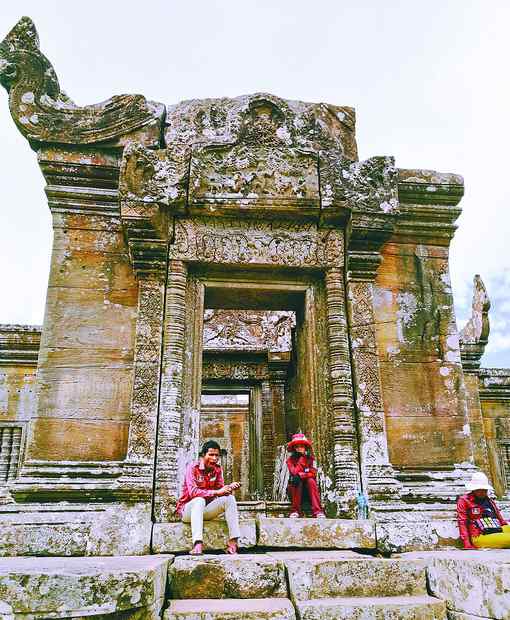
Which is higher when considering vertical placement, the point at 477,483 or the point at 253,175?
the point at 253,175

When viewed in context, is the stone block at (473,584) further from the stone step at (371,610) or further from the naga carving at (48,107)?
the naga carving at (48,107)

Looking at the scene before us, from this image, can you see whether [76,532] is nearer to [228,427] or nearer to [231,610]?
[231,610]

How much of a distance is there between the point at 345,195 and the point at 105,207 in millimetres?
2704

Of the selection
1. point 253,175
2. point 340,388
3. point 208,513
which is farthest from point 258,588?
point 253,175

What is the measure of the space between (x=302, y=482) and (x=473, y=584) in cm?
279

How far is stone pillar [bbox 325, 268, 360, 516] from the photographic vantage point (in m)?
5.30

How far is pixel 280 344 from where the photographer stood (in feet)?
34.6

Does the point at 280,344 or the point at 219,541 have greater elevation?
the point at 280,344

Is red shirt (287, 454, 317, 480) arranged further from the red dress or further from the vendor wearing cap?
the vendor wearing cap

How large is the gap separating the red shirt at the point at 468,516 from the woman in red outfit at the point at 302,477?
1284 mm

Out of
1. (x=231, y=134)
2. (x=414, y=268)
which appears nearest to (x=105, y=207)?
(x=231, y=134)

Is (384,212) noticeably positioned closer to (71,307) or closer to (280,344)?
(71,307)

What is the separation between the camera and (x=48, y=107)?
6.12 m

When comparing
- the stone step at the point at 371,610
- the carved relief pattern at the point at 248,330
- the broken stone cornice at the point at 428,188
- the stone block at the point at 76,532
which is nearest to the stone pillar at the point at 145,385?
the stone block at the point at 76,532
